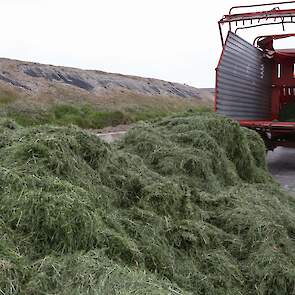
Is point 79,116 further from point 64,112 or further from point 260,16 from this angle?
point 260,16

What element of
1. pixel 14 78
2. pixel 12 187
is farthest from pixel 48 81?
pixel 12 187

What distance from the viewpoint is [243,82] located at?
36.6 ft

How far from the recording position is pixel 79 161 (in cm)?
384

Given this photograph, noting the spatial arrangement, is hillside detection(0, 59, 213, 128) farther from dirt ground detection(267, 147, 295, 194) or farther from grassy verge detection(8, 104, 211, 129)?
dirt ground detection(267, 147, 295, 194)

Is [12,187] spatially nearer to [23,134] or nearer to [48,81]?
[23,134]

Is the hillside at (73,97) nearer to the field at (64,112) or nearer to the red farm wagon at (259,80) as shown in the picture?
the field at (64,112)

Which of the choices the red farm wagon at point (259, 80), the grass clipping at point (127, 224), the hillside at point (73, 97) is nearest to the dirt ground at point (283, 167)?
the red farm wagon at point (259, 80)

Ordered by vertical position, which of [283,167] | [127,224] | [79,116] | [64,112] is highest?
[64,112]

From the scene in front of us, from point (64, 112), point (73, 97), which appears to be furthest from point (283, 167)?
point (73, 97)

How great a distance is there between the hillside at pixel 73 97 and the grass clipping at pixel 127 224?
29.6 feet

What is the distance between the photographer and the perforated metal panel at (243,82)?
400 inches

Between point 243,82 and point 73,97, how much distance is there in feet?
50.9

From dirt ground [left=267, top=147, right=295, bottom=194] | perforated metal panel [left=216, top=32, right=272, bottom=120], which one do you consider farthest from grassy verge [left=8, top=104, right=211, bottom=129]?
dirt ground [left=267, top=147, right=295, bottom=194]

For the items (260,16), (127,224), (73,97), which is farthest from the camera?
(73,97)
